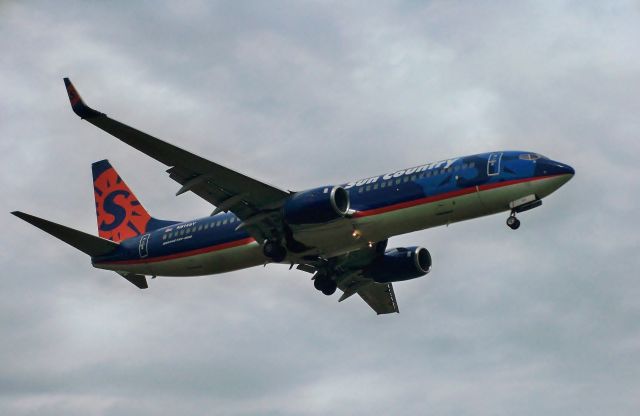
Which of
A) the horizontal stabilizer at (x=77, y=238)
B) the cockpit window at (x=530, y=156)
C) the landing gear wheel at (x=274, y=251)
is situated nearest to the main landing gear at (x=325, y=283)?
the landing gear wheel at (x=274, y=251)

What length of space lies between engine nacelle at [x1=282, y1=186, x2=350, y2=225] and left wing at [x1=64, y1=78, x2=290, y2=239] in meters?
1.69

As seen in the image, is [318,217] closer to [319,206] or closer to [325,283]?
[319,206]

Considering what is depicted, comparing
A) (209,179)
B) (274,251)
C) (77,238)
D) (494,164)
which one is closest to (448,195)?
(494,164)

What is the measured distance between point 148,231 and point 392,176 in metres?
18.1

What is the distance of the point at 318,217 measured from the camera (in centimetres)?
5681

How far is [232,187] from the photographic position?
5878 centimetres

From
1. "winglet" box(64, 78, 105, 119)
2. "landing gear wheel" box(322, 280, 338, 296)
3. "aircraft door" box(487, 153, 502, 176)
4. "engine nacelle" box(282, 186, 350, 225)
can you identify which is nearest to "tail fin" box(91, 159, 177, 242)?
"landing gear wheel" box(322, 280, 338, 296)

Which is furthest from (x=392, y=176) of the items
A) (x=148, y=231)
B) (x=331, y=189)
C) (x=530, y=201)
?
(x=148, y=231)

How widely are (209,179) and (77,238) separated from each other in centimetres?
1046

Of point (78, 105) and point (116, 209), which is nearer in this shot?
point (78, 105)

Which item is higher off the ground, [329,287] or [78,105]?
[78,105]

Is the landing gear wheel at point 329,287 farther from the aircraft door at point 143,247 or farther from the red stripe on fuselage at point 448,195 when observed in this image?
the aircraft door at point 143,247

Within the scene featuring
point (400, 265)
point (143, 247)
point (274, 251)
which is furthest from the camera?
point (143, 247)

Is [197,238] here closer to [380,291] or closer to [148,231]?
[148,231]
